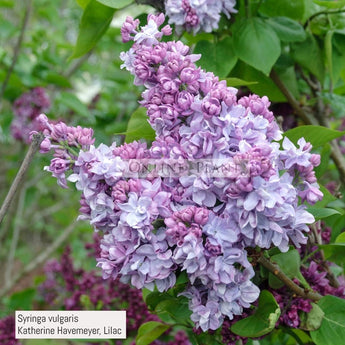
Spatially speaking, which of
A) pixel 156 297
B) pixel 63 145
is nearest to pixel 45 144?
pixel 63 145

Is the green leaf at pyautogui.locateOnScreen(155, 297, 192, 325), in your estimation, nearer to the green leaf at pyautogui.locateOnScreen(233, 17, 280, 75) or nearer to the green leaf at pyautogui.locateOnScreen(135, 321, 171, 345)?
the green leaf at pyautogui.locateOnScreen(135, 321, 171, 345)

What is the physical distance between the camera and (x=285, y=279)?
85 centimetres

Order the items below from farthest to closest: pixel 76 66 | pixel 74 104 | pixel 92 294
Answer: pixel 76 66 → pixel 74 104 → pixel 92 294

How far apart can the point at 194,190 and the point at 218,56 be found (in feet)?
1.75

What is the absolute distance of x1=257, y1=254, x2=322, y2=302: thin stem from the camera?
83cm

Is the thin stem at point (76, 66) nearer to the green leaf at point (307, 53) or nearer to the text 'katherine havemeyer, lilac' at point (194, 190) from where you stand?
the green leaf at point (307, 53)

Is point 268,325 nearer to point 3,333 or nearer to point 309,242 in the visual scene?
point 309,242

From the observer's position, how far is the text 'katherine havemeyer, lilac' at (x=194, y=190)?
2.36 ft

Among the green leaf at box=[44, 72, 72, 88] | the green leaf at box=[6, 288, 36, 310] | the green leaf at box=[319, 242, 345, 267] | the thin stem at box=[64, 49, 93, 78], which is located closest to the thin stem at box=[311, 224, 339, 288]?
the green leaf at box=[319, 242, 345, 267]

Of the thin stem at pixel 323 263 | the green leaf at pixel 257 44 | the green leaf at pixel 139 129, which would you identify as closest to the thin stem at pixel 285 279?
the thin stem at pixel 323 263

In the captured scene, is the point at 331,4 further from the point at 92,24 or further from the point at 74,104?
the point at 74,104

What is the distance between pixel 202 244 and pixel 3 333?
2.67 feet

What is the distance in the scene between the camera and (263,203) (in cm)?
71

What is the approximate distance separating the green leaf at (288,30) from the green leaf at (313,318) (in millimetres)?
589
